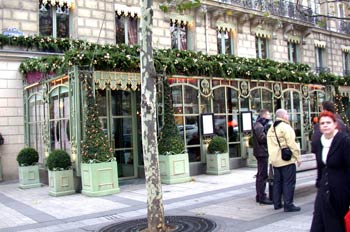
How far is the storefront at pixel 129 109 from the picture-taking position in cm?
1242

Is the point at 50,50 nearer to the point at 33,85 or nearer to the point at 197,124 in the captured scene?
the point at 33,85

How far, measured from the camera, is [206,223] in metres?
7.53

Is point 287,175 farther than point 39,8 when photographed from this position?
No

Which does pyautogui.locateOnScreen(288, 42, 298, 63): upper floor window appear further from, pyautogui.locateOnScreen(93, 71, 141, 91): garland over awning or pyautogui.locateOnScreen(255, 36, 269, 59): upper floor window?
pyautogui.locateOnScreen(93, 71, 141, 91): garland over awning

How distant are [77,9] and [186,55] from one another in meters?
5.39

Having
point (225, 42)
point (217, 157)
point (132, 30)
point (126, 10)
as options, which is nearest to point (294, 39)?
point (225, 42)

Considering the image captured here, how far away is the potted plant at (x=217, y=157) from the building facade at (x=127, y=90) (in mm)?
520

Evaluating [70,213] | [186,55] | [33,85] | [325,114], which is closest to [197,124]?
[186,55]

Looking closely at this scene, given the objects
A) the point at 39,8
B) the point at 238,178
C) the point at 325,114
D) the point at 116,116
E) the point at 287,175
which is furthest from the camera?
the point at 39,8

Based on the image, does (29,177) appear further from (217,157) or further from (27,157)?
(217,157)

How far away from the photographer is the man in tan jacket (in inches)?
317

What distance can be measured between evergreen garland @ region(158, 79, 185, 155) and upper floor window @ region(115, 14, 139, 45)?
6193 mm

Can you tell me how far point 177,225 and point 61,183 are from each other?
5.21 metres

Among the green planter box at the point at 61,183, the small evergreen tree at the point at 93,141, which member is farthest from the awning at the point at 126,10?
the green planter box at the point at 61,183
